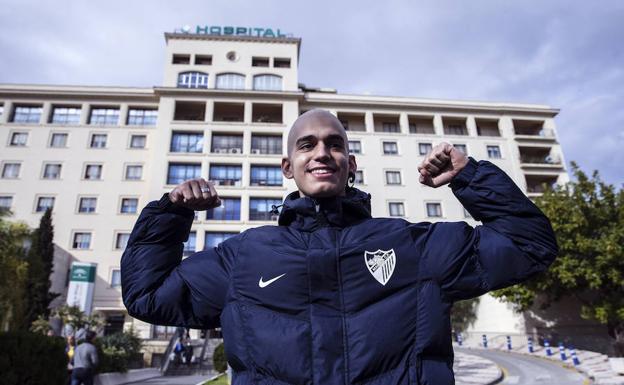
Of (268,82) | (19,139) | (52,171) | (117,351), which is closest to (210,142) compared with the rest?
(268,82)

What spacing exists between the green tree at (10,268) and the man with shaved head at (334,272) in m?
16.3

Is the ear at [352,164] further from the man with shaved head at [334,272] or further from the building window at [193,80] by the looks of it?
the building window at [193,80]

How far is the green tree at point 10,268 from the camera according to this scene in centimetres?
1422

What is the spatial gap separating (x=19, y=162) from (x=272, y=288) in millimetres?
41699

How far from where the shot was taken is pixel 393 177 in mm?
36188

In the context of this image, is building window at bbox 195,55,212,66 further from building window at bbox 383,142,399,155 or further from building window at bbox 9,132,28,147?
building window at bbox 383,142,399,155

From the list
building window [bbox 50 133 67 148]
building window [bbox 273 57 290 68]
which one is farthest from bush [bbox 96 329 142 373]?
building window [bbox 273 57 290 68]

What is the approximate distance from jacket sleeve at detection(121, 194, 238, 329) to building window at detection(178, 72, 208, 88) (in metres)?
38.6

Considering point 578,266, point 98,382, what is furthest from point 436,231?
point 578,266

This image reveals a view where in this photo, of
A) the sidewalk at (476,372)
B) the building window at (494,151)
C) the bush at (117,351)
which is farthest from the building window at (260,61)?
the sidewalk at (476,372)

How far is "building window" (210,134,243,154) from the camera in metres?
35.0

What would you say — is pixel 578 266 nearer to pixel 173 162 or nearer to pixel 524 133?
pixel 524 133

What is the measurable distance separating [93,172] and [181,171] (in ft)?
26.7

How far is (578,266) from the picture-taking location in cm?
1977
